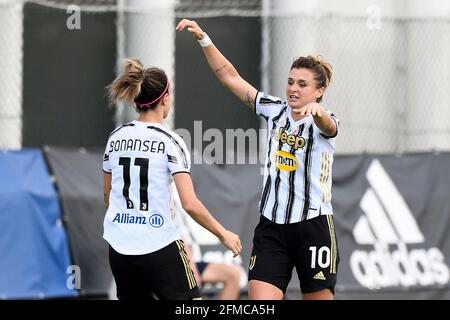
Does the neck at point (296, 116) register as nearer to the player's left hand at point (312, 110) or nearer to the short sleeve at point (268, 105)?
the short sleeve at point (268, 105)

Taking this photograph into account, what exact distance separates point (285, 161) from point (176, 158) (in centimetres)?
105

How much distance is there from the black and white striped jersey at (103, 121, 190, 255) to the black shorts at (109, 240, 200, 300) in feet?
0.17

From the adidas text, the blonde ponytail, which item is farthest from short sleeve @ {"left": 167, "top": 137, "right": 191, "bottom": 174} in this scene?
the adidas text

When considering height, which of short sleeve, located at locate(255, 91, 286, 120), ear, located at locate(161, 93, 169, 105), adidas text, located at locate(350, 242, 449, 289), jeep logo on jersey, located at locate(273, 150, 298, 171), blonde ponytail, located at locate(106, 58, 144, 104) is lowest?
adidas text, located at locate(350, 242, 449, 289)

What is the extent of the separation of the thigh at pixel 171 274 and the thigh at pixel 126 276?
0.10 meters

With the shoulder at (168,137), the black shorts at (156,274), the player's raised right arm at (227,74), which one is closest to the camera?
the black shorts at (156,274)

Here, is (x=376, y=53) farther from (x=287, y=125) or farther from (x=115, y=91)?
(x=115, y=91)

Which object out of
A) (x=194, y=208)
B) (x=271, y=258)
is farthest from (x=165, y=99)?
(x=271, y=258)

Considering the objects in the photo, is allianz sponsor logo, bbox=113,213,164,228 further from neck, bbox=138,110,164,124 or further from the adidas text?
the adidas text

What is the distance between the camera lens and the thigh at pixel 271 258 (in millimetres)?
7602

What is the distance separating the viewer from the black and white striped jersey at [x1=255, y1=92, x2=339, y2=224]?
762cm

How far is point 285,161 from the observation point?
7.65m

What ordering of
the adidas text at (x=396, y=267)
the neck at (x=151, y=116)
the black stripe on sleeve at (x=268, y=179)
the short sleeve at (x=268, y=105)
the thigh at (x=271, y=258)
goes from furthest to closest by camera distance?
the adidas text at (x=396, y=267) → the short sleeve at (x=268, y=105) → the black stripe on sleeve at (x=268, y=179) → the thigh at (x=271, y=258) → the neck at (x=151, y=116)

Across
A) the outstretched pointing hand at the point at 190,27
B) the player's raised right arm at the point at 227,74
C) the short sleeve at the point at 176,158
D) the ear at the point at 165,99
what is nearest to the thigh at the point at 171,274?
the short sleeve at the point at 176,158
